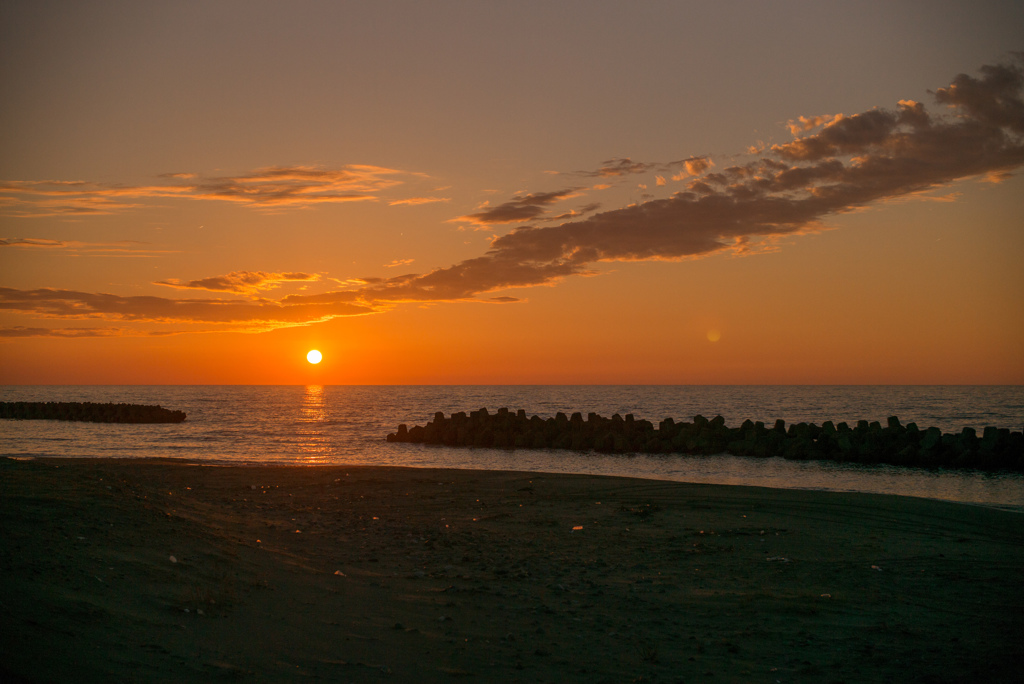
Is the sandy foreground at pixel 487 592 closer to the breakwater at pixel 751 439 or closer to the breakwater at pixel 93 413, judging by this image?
the breakwater at pixel 751 439

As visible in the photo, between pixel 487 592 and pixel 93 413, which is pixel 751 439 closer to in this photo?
pixel 487 592

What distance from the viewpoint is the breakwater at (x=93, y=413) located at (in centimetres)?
4809

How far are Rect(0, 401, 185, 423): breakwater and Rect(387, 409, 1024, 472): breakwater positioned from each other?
25633 millimetres

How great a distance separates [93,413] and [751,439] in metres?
47.9

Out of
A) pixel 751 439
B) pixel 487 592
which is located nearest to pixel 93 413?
pixel 751 439

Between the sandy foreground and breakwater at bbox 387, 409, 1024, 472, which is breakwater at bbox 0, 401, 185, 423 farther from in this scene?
the sandy foreground

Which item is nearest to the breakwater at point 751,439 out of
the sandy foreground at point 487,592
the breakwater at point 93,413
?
the sandy foreground at point 487,592

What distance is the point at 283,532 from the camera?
9.54 m

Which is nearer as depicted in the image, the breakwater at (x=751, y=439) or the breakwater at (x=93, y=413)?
the breakwater at (x=751, y=439)

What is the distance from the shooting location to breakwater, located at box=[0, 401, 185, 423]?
48.1m

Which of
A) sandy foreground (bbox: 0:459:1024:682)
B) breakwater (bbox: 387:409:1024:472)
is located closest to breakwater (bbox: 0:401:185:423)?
breakwater (bbox: 387:409:1024:472)

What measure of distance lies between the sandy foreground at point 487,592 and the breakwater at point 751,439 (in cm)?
1130

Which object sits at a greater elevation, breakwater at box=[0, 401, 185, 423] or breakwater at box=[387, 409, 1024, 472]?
breakwater at box=[387, 409, 1024, 472]

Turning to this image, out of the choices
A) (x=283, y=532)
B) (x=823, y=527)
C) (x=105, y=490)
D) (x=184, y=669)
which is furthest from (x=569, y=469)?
(x=184, y=669)
